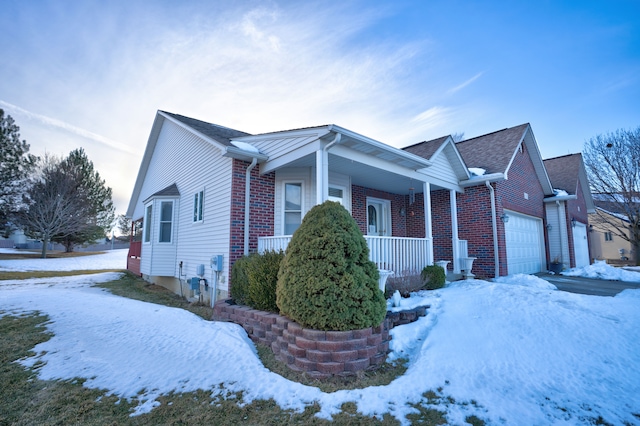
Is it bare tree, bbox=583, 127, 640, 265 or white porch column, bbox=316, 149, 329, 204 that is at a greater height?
bare tree, bbox=583, 127, 640, 265

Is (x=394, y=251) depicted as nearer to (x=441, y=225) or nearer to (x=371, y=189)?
(x=371, y=189)

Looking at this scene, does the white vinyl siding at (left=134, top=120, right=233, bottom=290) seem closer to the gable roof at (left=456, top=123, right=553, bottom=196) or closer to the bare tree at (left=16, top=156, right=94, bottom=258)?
the gable roof at (left=456, top=123, right=553, bottom=196)

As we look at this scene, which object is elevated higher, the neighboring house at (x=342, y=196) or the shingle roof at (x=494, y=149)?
the shingle roof at (x=494, y=149)

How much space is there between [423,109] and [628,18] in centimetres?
576

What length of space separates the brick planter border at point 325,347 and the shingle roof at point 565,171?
566 inches

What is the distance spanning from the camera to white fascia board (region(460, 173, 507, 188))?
29.9ft

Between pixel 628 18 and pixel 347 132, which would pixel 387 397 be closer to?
pixel 347 132

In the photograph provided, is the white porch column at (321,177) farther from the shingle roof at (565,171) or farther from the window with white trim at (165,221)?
the shingle roof at (565,171)

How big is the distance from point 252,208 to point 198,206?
242 cm

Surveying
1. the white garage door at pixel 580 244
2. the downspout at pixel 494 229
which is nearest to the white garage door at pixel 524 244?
the downspout at pixel 494 229

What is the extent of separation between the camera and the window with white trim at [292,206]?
7.70m

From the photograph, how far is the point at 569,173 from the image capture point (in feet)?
48.2

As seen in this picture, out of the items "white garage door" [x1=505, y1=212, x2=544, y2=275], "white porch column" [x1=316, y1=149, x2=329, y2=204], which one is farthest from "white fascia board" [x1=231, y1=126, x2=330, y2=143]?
"white garage door" [x1=505, y1=212, x2=544, y2=275]

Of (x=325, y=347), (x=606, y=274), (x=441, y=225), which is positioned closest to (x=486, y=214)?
(x=441, y=225)
